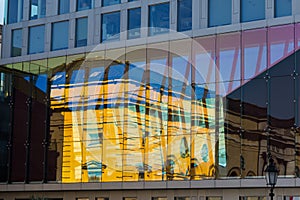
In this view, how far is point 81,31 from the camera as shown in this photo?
47.1m

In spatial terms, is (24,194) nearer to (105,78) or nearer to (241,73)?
(105,78)

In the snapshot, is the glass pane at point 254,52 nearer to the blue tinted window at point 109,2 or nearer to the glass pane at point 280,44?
the glass pane at point 280,44

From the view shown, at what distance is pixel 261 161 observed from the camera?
37812mm

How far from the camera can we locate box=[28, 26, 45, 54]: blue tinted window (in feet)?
160

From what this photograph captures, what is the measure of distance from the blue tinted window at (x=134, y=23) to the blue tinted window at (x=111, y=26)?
88 centimetres

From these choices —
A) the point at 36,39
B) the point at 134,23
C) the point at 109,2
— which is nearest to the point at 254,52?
the point at 134,23

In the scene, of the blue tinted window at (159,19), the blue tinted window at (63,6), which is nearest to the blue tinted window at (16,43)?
the blue tinted window at (63,6)

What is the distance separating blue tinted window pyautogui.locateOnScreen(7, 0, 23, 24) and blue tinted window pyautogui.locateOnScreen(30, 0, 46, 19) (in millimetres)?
844

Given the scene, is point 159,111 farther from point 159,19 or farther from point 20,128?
point 20,128

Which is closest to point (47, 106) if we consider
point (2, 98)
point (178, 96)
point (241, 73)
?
point (2, 98)

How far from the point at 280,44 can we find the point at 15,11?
20.7m

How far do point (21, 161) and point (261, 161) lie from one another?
17.7 m

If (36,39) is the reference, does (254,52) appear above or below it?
below

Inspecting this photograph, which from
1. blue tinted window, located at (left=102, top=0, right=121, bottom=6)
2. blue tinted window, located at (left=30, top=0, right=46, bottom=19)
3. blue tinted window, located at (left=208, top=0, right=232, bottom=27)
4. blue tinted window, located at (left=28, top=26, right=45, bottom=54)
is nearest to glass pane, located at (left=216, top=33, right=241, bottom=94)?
blue tinted window, located at (left=208, top=0, right=232, bottom=27)
